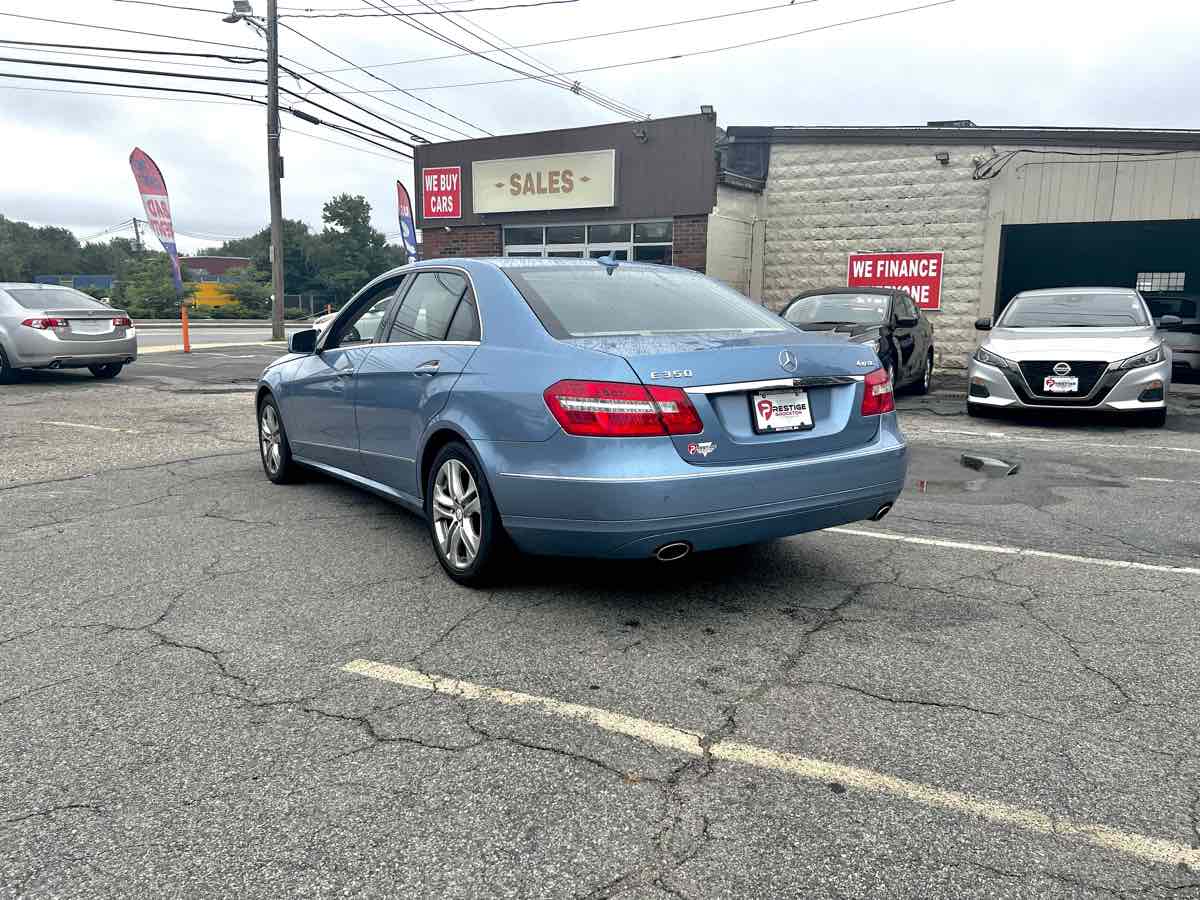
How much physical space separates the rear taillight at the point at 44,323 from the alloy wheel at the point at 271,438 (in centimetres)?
872

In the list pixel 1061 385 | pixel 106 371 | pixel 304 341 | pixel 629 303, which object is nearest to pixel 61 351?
pixel 106 371

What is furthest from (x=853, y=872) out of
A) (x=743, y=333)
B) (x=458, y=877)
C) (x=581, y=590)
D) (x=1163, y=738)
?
(x=743, y=333)

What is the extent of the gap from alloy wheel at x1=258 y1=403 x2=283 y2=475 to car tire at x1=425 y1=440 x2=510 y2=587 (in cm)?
259

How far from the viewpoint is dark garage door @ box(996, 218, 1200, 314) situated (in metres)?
25.7

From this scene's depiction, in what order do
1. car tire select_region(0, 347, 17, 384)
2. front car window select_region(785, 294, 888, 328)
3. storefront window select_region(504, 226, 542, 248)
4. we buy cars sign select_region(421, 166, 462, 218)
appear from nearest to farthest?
front car window select_region(785, 294, 888, 328)
car tire select_region(0, 347, 17, 384)
storefront window select_region(504, 226, 542, 248)
we buy cars sign select_region(421, 166, 462, 218)

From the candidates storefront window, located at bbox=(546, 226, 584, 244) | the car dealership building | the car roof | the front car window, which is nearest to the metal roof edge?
the car dealership building

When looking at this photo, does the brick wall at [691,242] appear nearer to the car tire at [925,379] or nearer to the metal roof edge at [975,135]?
the metal roof edge at [975,135]

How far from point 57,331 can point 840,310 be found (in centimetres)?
1137

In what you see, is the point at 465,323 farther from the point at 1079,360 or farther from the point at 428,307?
the point at 1079,360

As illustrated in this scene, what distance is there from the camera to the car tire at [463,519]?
166 inches

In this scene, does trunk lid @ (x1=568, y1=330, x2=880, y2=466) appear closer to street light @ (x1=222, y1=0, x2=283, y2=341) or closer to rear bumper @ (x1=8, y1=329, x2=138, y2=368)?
rear bumper @ (x1=8, y1=329, x2=138, y2=368)

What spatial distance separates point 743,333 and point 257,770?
2.79 m

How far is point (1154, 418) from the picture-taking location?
10016mm

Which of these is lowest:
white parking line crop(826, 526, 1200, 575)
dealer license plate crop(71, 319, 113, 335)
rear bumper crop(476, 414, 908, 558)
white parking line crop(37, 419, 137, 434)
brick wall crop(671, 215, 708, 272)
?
white parking line crop(37, 419, 137, 434)
